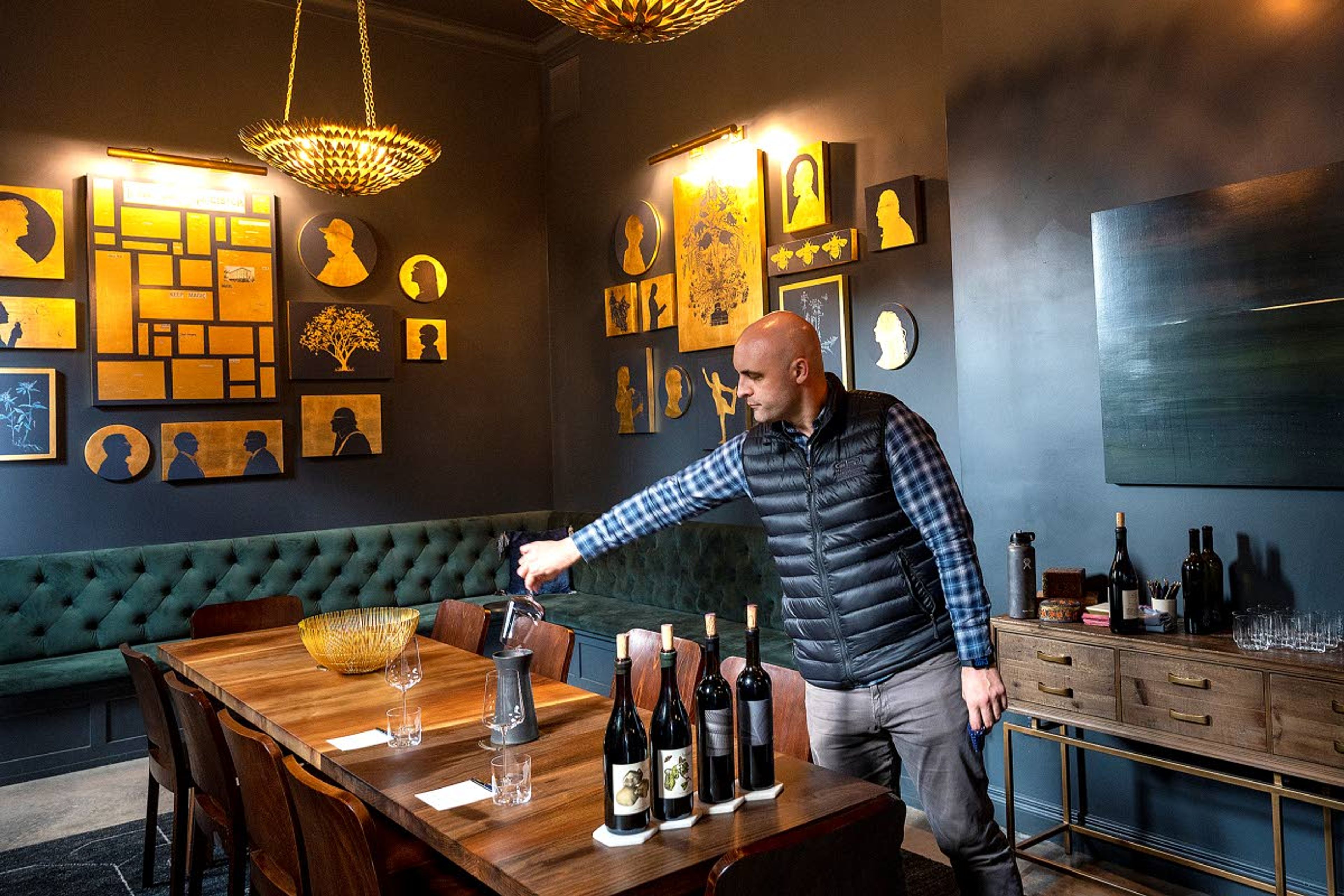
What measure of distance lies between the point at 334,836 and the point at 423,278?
5.02m

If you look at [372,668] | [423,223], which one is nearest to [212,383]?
[423,223]

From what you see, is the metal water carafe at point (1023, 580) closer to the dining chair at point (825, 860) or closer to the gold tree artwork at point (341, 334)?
the dining chair at point (825, 860)

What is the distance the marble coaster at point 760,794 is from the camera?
6.25 ft

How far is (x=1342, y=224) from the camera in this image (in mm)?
2830

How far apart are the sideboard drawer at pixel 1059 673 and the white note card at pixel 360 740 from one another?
202 centimetres

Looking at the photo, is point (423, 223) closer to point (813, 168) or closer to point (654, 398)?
point (654, 398)

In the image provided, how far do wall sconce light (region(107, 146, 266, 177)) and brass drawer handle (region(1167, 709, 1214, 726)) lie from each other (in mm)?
5412

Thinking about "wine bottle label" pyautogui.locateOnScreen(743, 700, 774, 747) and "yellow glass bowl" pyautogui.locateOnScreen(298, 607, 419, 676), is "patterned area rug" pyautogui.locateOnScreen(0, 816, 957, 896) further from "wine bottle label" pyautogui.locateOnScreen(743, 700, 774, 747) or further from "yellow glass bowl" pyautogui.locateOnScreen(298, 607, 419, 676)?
"wine bottle label" pyautogui.locateOnScreen(743, 700, 774, 747)

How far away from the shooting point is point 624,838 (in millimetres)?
1723

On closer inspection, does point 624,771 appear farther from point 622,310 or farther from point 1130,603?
point 622,310

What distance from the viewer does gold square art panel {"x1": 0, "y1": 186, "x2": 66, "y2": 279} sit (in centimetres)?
505

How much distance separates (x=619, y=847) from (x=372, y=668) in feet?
5.70

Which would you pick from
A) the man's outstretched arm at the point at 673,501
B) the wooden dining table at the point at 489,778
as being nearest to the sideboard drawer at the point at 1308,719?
the wooden dining table at the point at 489,778

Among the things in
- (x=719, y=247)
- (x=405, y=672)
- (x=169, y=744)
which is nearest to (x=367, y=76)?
(x=719, y=247)
